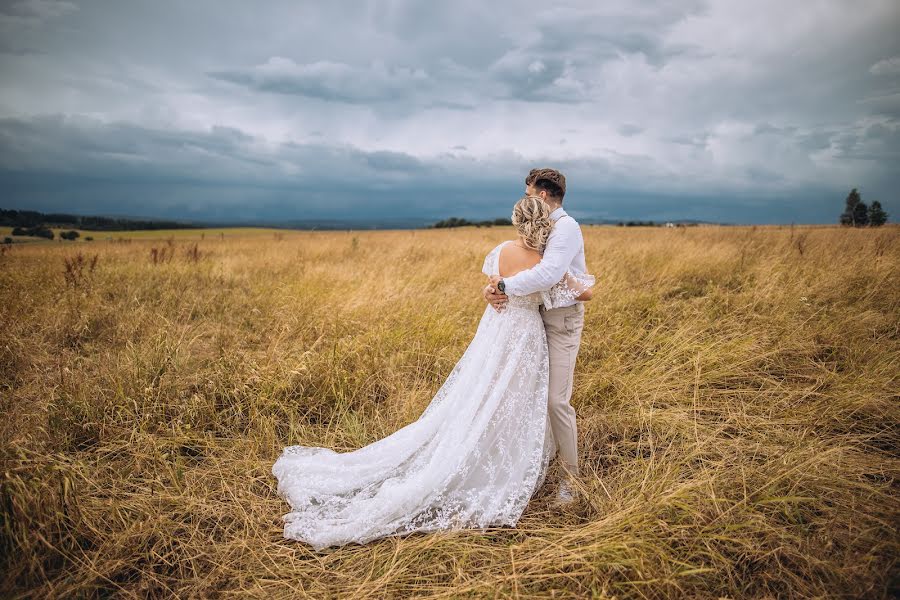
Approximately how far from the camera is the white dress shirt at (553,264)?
3014 millimetres

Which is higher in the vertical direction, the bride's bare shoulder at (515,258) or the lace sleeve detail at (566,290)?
the bride's bare shoulder at (515,258)

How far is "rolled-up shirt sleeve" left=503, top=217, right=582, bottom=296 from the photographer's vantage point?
119 inches

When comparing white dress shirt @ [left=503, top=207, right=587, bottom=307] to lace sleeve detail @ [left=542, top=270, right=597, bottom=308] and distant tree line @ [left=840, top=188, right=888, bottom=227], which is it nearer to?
lace sleeve detail @ [left=542, top=270, right=597, bottom=308]

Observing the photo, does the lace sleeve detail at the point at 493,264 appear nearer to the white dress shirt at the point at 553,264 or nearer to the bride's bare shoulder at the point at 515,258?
the bride's bare shoulder at the point at 515,258

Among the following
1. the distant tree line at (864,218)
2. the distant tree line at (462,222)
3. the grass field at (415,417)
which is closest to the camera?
the grass field at (415,417)

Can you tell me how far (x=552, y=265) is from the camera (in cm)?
301

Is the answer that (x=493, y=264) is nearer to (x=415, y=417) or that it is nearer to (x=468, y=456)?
(x=468, y=456)

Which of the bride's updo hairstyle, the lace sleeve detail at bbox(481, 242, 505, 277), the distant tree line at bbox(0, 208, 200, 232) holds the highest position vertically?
the distant tree line at bbox(0, 208, 200, 232)

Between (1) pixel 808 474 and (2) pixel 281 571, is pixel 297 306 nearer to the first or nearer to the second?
(2) pixel 281 571

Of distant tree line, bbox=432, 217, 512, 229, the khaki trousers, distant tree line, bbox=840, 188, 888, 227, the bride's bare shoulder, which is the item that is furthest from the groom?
distant tree line, bbox=432, 217, 512, 229

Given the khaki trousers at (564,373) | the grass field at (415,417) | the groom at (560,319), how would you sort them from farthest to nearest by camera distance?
1. the khaki trousers at (564,373)
2. the groom at (560,319)
3. the grass field at (415,417)

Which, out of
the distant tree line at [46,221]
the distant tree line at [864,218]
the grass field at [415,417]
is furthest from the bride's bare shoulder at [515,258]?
the distant tree line at [46,221]

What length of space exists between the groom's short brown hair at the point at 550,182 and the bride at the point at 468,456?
132 mm

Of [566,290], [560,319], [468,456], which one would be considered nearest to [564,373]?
[560,319]
